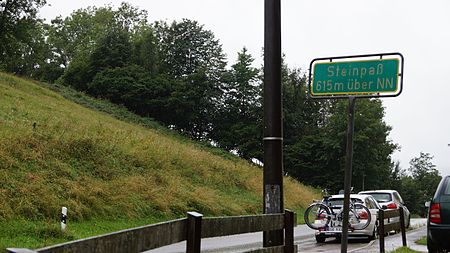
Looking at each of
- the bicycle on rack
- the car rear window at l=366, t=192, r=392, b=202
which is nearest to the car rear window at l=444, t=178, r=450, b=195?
the bicycle on rack

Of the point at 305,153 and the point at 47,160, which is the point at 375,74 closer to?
the point at 47,160

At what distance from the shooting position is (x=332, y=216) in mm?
15461

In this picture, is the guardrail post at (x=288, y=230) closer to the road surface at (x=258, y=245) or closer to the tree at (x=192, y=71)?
the road surface at (x=258, y=245)

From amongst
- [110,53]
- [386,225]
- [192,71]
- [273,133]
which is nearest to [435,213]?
[386,225]

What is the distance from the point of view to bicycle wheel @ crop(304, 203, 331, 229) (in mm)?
13633

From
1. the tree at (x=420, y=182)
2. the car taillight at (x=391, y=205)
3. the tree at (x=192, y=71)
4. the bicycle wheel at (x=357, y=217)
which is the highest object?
the tree at (x=192, y=71)

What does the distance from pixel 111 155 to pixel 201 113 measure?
1987 inches

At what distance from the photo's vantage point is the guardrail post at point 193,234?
4902 millimetres

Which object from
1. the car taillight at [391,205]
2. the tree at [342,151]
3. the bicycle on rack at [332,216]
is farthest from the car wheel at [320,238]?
the tree at [342,151]

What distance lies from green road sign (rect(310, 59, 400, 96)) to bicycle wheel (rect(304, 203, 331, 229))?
6.05 m

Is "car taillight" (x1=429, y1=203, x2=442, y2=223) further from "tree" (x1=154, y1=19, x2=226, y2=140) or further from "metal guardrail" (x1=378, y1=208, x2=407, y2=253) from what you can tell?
"tree" (x1=154, y1=19, x2=226, y2=140)

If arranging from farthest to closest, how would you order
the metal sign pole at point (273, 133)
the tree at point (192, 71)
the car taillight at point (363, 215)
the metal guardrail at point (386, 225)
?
the tree at point (192, 71) < the car taillight at point (363, 215) < the metal guardrail at point (386, 225) < the metal sign pole at point (273, 133)

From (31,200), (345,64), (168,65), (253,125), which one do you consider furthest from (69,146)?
(168,65)

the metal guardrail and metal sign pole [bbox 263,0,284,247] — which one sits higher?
metal sign pole [bbox 263,0,284,247]
